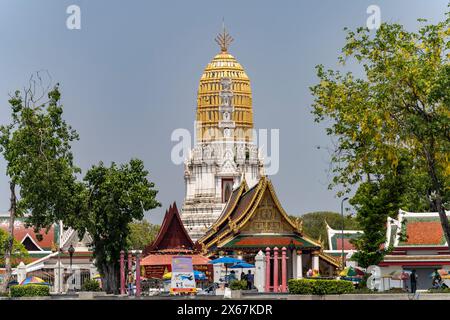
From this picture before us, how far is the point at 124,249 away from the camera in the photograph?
73.4m

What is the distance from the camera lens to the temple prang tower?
138 meters

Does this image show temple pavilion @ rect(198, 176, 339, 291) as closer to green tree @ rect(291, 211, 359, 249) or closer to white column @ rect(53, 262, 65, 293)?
white column @ rect(53, 262, 65, 293)

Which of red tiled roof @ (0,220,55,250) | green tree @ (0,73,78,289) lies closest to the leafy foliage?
green tree @ (0,73,78,289)

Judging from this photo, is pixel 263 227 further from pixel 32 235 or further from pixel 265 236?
pixel 32 235

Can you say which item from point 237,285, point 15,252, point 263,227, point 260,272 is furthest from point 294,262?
point 237,285

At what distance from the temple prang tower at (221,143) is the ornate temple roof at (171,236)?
53.7m

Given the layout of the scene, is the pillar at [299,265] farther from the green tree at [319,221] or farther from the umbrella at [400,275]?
the green tree at [319,221]

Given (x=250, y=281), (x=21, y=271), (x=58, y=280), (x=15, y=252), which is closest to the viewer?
(x=250, y=281)

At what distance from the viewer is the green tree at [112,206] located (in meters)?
71.1

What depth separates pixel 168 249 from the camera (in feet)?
265

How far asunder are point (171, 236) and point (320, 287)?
30.0 metres

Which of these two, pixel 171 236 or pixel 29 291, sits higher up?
pixel 171 236
